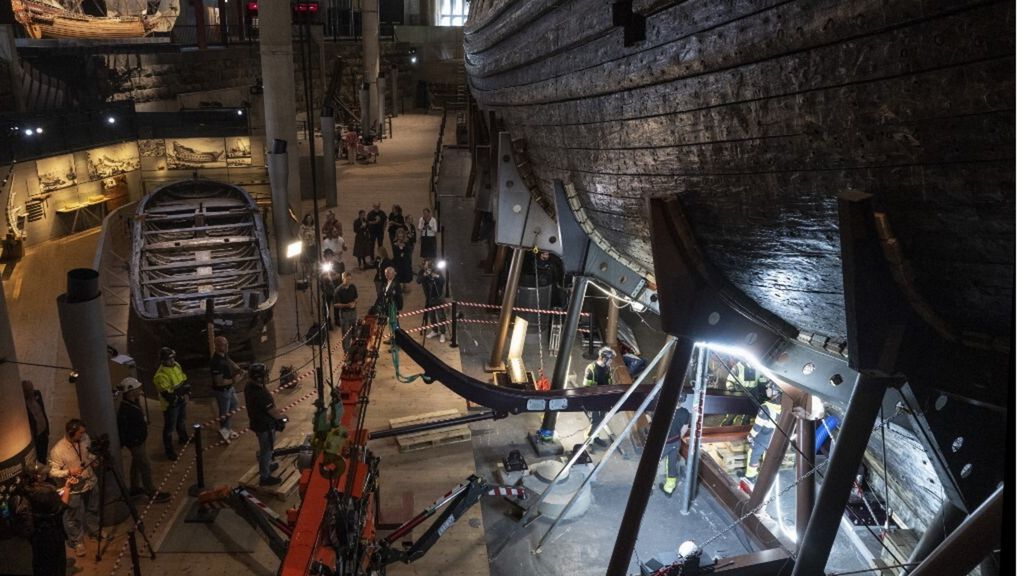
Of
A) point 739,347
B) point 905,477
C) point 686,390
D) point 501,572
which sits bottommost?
point 501,572

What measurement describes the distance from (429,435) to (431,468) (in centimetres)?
43

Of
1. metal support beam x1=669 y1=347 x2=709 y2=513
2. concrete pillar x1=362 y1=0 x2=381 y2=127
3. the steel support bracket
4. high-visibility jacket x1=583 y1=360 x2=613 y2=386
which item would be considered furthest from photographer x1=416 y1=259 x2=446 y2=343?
concrete pillar x1=362 y1=0 x2=381 y2=127

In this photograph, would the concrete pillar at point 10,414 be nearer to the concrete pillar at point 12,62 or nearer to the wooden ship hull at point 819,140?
the wooden ship hull at point 819,140

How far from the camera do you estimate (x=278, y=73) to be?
13.9m

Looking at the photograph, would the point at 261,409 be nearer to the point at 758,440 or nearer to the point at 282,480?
the point at 282,480

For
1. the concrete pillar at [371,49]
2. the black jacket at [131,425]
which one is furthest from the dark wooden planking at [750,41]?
the concrete pillar at [371,49]

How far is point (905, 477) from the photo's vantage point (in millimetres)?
6125

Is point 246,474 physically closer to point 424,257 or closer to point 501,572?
point 501,572

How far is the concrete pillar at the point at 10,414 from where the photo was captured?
19.3 ft

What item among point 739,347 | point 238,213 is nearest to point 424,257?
point 238,213

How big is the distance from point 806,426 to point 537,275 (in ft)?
18.5

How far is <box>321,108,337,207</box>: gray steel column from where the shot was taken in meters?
15.3

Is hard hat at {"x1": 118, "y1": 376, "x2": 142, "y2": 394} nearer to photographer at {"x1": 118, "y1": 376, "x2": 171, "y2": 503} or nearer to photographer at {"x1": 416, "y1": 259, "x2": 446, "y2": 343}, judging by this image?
photographer at {"x1": 118, "y1": 376, "x2": 171, "y2": 503}

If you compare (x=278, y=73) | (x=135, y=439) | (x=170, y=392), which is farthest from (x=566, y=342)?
(x=278, y=73)
